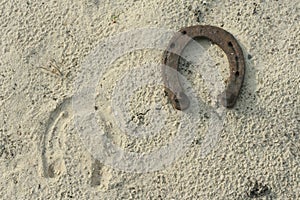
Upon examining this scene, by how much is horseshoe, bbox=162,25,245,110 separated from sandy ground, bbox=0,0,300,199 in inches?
1.4

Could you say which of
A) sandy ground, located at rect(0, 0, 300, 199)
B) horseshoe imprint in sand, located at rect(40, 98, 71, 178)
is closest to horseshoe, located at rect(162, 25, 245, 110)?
sandy ground, located at rect(0, 0, 300, 199)

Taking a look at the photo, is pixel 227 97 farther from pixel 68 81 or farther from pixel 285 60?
pixel 68 81

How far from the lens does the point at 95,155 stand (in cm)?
228

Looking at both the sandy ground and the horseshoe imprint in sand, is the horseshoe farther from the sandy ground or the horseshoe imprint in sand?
the horseshoe imprint in sand

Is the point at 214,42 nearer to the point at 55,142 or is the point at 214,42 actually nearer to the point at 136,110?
the point at 136,110

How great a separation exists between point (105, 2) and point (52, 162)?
0.76m

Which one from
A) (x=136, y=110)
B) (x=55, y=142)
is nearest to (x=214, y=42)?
(x=136, y=110)

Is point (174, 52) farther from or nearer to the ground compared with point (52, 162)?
farther from the ground

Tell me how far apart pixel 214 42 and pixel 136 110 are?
1.48 feet

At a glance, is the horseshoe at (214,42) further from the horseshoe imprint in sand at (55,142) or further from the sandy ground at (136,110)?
the horseshoe imprint in sand at (55,142)

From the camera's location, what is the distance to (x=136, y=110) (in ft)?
7.59

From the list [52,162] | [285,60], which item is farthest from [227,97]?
[52,162]

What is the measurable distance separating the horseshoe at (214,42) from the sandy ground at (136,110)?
0.04 metres

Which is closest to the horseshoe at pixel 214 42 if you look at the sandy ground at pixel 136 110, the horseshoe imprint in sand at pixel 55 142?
the sandy ground at pixel 136 110
